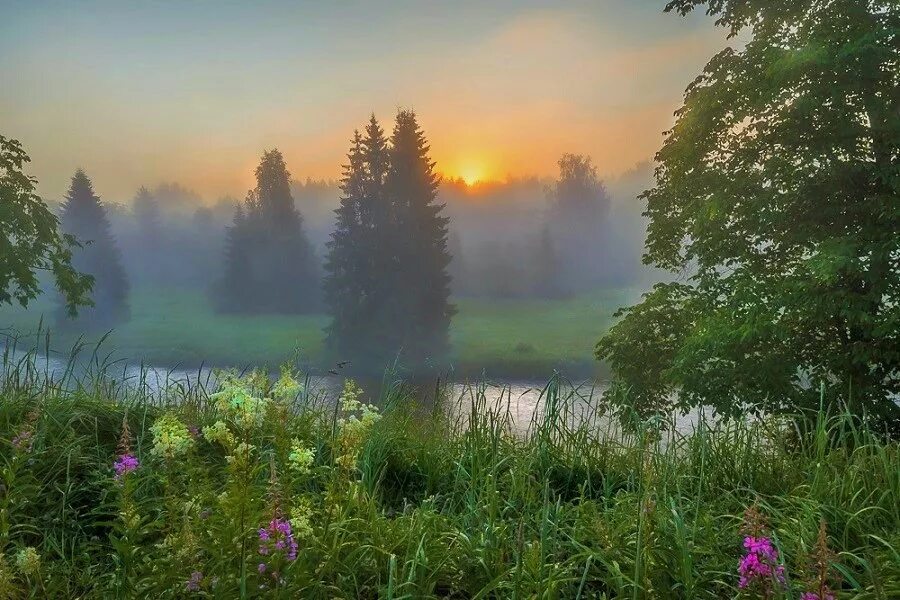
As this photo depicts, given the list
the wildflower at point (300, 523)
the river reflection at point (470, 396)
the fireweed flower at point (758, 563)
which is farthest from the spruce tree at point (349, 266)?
the fireweed flower at point (758, 563)

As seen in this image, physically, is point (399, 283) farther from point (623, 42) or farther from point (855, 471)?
point (855, 471)

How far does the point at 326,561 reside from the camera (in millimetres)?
1571

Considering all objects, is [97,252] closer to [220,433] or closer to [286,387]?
[286,387]

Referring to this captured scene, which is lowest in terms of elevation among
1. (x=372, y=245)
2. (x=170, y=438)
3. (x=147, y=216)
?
(x=170, y=438)

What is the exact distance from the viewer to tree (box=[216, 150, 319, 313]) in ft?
82.0

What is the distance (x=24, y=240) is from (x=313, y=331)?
50.8ft

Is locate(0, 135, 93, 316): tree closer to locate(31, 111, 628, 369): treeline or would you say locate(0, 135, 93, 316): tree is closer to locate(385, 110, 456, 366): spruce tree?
locate(31, 111, 628, 369): treeline

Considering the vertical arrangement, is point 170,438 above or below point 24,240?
below

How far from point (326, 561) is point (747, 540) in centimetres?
97

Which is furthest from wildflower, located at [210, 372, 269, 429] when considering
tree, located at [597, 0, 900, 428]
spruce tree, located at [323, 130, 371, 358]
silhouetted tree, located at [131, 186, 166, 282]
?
silhouetted tree, located at [131, 186, 166, 282]

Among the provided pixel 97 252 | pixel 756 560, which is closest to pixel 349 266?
Answer: pixel 97 252

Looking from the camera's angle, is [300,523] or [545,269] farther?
[545,269]

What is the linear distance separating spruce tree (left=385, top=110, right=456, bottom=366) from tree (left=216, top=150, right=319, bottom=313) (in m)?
4.49

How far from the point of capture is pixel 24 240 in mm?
9883
